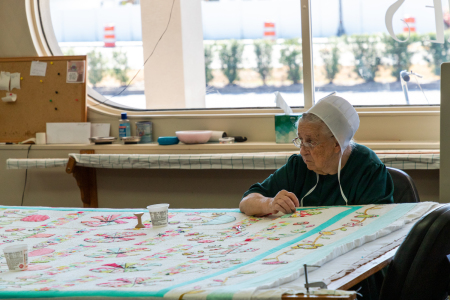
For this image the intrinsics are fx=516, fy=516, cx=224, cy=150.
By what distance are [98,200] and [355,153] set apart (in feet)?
7.83

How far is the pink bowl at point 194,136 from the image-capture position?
368 cm

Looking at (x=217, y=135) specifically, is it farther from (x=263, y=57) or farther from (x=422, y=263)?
(x=422, y=263)

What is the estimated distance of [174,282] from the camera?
1347 millimetres

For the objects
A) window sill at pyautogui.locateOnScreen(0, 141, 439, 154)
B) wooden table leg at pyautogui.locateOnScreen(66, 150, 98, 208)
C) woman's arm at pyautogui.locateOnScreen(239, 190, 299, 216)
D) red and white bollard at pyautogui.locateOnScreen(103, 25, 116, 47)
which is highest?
red and white bollard at pyautogui.locateOnScreen(103, 25, 116, 47)

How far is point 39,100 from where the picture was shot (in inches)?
162

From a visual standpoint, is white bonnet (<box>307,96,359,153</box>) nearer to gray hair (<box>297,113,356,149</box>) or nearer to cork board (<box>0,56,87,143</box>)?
gray hair (<box>297,113,356,149</box>)

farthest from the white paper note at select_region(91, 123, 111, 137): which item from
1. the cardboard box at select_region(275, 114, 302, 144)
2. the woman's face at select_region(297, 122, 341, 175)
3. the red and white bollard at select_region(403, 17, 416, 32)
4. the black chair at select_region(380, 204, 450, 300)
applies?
the black chair at select_region(380, 204, 450, 300)

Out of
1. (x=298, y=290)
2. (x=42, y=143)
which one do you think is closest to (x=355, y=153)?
(x=298, y=290)

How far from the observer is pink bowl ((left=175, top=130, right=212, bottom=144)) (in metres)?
3.68

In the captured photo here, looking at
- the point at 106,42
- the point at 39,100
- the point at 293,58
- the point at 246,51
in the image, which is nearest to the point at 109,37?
the point at 106,42

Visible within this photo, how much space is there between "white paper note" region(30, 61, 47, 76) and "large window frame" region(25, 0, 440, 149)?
0.37 ft

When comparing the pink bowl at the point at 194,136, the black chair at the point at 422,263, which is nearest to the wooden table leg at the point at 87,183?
the pink bowl at the point at 194,136

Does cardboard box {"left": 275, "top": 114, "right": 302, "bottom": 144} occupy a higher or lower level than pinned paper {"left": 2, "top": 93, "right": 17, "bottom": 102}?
lower

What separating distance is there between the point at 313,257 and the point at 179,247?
477 millimetres
